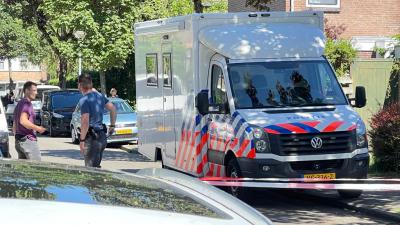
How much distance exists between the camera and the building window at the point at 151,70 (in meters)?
13.1

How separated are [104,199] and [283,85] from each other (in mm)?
8180

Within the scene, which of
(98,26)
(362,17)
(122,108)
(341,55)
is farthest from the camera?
(98,26)

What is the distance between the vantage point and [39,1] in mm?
34156

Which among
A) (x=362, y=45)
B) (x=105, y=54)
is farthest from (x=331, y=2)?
(x=105, y=54)

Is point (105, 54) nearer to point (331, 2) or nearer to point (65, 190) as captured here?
point (331, 2)

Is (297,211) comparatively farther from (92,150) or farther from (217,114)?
(92,150)

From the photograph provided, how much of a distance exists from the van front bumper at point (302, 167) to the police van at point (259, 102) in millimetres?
14

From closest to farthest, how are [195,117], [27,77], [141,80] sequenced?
[195,117] < [141,80] < [27,77]

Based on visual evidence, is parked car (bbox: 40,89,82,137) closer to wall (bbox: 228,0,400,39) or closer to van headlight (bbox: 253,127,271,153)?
wall (bbox: 228,0,400,39)

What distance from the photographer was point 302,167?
9.80 metres

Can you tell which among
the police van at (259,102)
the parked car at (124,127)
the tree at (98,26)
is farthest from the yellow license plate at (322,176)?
the tree at (98,26)

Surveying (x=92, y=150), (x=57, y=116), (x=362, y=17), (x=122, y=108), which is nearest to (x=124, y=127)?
(x=122, y=108)

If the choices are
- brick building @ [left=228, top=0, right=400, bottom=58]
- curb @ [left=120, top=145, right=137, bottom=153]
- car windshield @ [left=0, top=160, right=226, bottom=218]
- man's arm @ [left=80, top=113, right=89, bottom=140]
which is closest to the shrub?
man's arm @ [left=80, top=113, right=89, bottom=140]

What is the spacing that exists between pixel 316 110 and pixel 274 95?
666 mm
